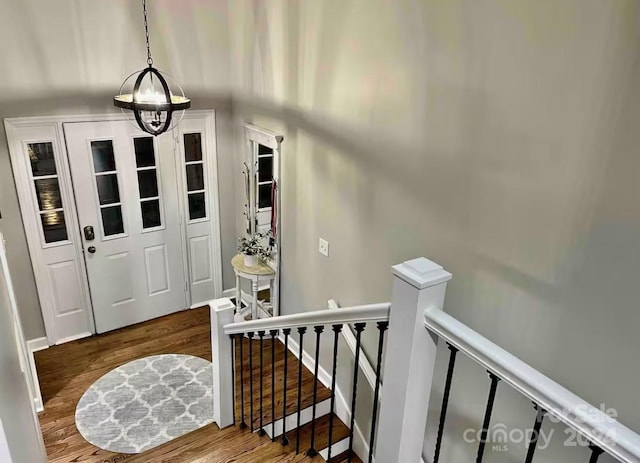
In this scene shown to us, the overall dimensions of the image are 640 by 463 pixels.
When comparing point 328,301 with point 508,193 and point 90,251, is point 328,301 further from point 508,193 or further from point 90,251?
point 90,251

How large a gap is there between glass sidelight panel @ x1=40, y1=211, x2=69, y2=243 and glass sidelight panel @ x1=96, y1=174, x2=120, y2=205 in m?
0.38

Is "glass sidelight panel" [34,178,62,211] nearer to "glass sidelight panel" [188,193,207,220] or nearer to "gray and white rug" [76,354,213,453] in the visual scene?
"glass sidelight panel" [188,193,207,220]

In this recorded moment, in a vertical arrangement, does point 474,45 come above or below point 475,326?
above

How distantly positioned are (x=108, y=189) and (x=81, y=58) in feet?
3.84

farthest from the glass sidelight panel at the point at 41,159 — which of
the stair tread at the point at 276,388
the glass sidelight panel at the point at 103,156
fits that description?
the stair tread at the point at 276,388

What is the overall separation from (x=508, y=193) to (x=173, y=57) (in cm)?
355

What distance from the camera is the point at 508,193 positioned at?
1980mm

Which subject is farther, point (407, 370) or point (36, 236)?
point (36, 236)

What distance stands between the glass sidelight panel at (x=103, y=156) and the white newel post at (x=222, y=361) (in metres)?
2.27

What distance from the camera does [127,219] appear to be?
4.65 metres

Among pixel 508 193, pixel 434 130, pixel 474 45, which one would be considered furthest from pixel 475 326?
pixel 474 45

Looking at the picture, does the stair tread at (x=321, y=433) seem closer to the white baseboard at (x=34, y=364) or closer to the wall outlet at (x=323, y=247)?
the wall outlet at (x=323, y=247)

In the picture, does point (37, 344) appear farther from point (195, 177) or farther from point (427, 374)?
point (427, 374)

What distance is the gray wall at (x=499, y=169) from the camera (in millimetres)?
1612
